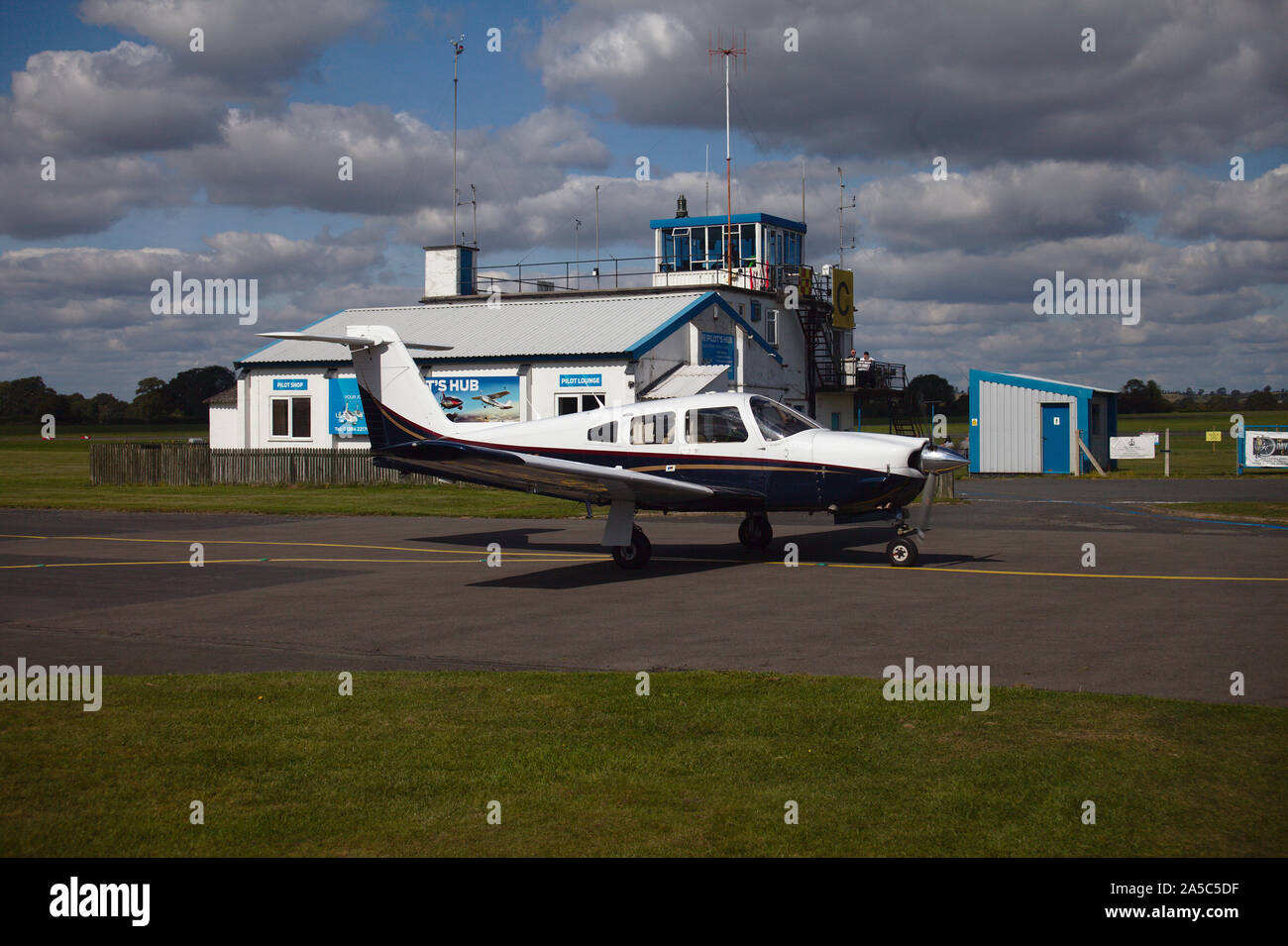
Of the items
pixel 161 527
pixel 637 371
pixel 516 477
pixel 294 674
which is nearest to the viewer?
pixel 294 674

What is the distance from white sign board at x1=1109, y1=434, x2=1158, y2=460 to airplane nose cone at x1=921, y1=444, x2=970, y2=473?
1263 inches

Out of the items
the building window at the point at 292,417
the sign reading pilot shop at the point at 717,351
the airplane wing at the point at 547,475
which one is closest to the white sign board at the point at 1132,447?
the sign reading pilot shop at the point at 717,351

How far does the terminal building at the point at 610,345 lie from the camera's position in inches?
1479

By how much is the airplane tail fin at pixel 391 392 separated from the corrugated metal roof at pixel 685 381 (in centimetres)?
1655

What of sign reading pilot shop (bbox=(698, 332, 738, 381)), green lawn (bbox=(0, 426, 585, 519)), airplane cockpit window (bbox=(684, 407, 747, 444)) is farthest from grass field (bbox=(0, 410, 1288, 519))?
sign reading pilot shop (bbox=(698, 332, 738, 381))

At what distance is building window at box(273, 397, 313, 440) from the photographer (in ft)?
137

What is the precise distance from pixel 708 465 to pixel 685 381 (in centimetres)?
2029

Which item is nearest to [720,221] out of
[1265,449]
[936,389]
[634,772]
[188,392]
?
[1265,449]

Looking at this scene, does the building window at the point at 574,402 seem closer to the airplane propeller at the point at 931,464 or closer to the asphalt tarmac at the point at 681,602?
the asphalt tarmac at the point at 681,602

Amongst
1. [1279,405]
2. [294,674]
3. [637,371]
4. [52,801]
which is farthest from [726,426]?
[1279,405]

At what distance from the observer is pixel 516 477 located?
16.5 m
